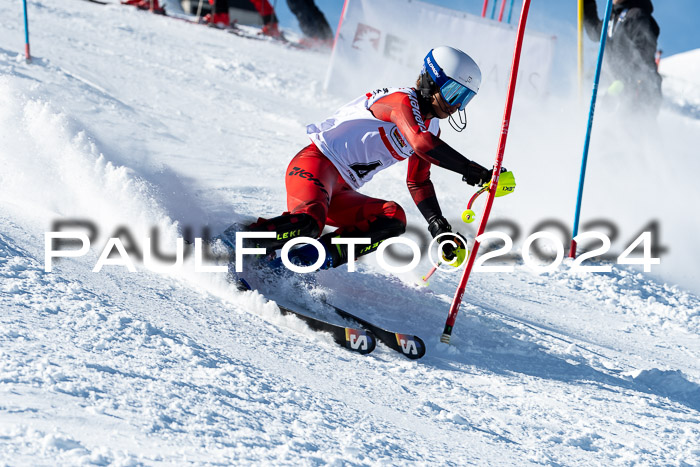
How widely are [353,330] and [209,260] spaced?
895mm

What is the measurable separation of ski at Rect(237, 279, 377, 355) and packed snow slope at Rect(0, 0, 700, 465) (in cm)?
4

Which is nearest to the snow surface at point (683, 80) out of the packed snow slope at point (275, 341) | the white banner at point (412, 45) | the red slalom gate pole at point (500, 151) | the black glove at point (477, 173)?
the white banner at point (412, 45)

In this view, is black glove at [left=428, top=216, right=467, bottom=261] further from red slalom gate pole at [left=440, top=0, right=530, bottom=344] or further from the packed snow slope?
the packed snow slope

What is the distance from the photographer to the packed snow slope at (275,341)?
7.09 ft

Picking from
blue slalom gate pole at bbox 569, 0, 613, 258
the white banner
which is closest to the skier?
blue slalom gate pole at bbox 569, 0, 613, 258

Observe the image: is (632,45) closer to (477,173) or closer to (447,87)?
(447,87)

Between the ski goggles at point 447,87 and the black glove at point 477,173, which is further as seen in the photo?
the ski goggles at point 447,87

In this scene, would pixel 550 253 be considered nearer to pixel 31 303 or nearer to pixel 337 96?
pixel 31 303

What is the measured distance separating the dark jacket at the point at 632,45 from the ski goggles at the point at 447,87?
25.4 feet

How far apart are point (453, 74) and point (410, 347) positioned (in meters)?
1.38

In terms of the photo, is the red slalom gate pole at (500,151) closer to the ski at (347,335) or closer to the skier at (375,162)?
the skier at (375,162)

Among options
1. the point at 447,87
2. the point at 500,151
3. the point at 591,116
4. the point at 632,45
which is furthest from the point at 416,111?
the point at 632,45

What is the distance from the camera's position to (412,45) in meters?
10.8

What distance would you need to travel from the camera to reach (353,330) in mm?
3293
